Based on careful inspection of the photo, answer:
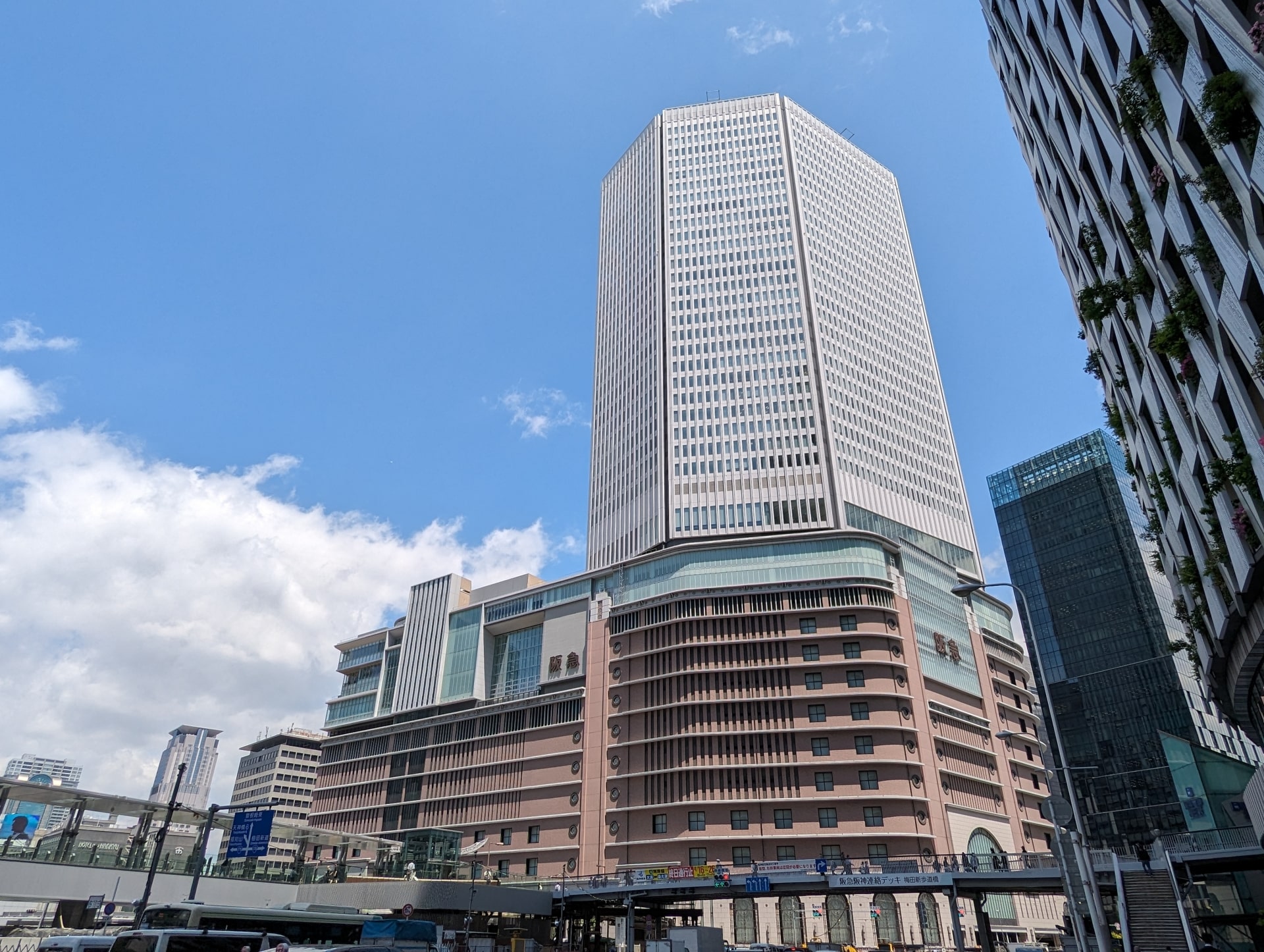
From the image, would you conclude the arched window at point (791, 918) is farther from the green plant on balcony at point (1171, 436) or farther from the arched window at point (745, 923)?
the green plant on balcony at point (1171, 436)

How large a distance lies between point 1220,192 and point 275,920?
4628 centimetres

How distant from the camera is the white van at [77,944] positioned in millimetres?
24344

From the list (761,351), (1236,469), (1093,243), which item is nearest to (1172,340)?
(1236,469)

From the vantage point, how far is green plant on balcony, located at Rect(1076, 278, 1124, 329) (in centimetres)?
3038

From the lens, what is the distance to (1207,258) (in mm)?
22734

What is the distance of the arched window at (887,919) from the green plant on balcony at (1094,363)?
54.6 m

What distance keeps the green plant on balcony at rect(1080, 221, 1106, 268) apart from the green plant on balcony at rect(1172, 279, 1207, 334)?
9447mm

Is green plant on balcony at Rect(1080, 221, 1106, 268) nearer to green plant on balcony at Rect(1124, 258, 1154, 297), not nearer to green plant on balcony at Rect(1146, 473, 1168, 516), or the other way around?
green plant on balcony at Rect(1124, 258, 1154, 297)

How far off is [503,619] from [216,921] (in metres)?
76.0

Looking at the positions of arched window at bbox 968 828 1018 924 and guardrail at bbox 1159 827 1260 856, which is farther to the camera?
arched window at bbox 968 828 1018 924

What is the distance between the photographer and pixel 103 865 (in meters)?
49.7

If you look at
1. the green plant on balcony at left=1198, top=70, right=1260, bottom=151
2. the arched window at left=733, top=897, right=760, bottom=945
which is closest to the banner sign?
the arched window at left=733, top=897, right=760, bottom=945

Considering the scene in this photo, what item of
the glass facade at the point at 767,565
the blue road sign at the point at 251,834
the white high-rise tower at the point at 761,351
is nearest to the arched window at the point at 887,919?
the glass facade at the point at 767,565

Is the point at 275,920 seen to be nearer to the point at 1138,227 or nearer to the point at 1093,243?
the point at 1138,227
